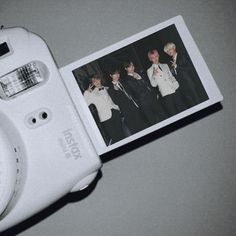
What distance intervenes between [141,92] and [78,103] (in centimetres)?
15

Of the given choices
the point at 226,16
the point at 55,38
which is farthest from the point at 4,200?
the point at 226,16

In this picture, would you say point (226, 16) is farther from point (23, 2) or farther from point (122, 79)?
point (23, 2)

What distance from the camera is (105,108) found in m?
0.73

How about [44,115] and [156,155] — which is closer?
[44,115]

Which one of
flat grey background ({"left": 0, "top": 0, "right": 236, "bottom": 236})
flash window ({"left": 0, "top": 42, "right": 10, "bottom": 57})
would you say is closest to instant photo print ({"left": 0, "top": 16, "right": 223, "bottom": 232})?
flash window ({"left": 0, "top": 42, "right": 10, "bottom": 57})

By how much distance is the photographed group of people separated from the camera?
0.73 m

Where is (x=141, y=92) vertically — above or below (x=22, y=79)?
below

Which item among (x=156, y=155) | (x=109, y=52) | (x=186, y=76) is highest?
(x=109, y=52)

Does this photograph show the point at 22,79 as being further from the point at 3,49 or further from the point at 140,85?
the point at 140,85

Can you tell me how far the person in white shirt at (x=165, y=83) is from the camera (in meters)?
0.73

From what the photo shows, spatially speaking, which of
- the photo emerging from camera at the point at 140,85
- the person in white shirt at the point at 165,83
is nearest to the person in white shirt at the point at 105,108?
the photo emerging from camera at the point at 140,85

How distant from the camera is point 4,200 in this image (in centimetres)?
58

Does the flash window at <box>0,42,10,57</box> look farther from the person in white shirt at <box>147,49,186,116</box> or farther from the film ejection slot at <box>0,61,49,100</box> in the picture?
the person in white shirt at <box>147,49,186,116</box>

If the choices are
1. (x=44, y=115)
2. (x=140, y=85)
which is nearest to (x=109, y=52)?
(x=140, y=85)
